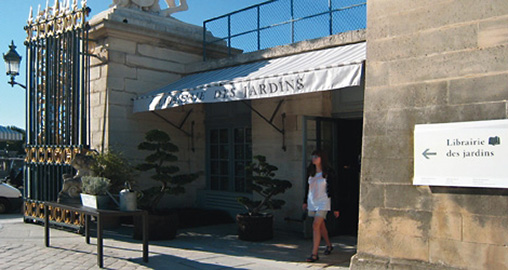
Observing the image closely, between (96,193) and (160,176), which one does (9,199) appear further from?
(96,193)

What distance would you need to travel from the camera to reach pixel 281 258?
6.70 meters

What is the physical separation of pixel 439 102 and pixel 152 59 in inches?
258

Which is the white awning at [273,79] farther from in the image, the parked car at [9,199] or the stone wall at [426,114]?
the parked car at [9,199]

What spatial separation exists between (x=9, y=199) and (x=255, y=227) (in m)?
7.20

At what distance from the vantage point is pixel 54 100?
9055 mm

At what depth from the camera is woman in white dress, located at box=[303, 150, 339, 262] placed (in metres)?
6.49

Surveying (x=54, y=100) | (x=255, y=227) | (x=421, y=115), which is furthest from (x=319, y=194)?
(x=54, y=100)

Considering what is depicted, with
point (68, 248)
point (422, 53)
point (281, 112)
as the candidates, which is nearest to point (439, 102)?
point (422, 53)

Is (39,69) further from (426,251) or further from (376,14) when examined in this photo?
(426,251)

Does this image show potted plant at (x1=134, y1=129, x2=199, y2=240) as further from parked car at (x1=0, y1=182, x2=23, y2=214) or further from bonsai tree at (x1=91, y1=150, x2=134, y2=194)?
parked car at (x1=0, y1=182, x2=23, y2=214)

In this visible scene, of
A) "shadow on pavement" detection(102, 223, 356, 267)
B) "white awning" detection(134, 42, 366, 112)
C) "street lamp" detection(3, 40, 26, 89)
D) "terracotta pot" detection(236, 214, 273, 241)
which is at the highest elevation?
"street lamp" detection(3, 40, 26, 89)

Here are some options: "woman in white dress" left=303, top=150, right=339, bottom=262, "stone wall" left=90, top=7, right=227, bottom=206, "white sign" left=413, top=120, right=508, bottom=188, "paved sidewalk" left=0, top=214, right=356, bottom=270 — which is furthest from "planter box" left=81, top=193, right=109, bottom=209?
"white sign" left=413, top=120, right=508, bottom=188

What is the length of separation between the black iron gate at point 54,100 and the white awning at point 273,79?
122cm

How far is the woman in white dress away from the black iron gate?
408 centimetres
